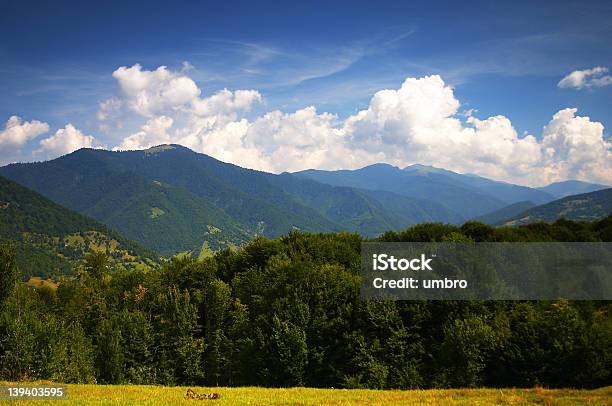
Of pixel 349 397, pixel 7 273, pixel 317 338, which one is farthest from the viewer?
pixel 7 273

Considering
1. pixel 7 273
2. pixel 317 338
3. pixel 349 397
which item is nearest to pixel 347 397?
pixel 349 397

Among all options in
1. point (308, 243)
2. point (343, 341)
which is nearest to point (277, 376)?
point (343, 341)

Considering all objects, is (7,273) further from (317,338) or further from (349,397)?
(349,397)

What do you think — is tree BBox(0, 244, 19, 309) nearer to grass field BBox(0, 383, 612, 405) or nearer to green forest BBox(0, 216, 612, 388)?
green forest BBox(0, 216, 612, 388)

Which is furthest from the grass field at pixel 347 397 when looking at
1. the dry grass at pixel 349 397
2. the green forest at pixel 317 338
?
the green forest at pixel 317 338

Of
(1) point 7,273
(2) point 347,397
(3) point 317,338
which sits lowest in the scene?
(3) point 317,338

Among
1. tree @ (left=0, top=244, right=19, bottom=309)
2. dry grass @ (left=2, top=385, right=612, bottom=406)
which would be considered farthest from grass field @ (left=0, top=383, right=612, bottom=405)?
tree @ (left=0, top=244, right=19, bottom=309)

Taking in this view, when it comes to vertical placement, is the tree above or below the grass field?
above

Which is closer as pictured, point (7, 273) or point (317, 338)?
point (317, 338)

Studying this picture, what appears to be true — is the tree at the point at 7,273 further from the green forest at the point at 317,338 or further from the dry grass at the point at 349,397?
the dry grass at the point at 349,397

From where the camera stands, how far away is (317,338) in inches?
1991

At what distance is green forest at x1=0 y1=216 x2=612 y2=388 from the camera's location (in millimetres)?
41188

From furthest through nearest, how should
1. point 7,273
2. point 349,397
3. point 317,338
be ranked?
point 7,273
point 317,338
point 349,397

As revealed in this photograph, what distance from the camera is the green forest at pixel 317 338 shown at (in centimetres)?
4119
